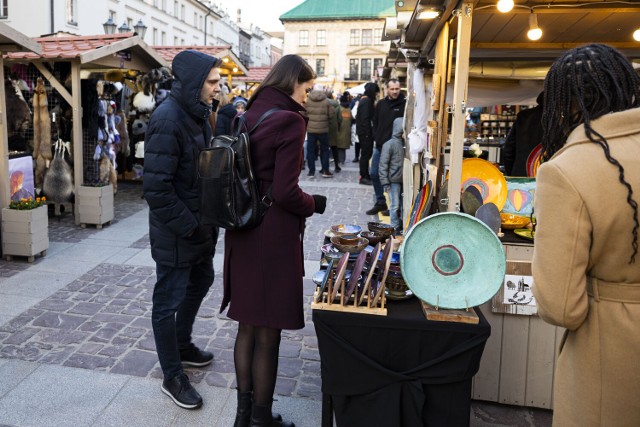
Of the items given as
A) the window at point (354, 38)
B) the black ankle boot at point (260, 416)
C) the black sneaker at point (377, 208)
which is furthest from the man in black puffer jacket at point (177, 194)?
the window at point (354, 38)

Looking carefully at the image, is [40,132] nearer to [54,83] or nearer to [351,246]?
[54,83]

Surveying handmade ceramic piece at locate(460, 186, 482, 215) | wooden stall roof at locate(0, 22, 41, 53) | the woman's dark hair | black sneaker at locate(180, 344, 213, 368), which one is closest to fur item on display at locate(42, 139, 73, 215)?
wooden stall roof at locate(0, 22, 41, 53)

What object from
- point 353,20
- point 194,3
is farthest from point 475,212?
point 353,20

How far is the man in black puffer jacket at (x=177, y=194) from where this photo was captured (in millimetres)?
3145

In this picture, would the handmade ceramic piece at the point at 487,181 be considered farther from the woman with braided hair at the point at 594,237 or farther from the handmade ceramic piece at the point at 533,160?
the woman with braided hair at the point at 594,237

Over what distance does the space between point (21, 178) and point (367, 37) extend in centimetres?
5969

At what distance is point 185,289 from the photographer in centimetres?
339

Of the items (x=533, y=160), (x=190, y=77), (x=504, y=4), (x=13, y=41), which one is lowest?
(x=533, y=160)

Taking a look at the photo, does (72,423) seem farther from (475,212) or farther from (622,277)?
(622,277)

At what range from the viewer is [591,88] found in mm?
1746

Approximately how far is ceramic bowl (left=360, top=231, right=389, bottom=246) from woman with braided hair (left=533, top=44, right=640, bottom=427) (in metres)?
1.95

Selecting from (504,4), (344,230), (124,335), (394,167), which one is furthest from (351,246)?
(394,167)

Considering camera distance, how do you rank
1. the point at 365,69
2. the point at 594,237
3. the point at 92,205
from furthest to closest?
the point at 365,69 → the point at 92,205 → the point at 594,237

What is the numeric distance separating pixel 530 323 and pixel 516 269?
333 millimetres
